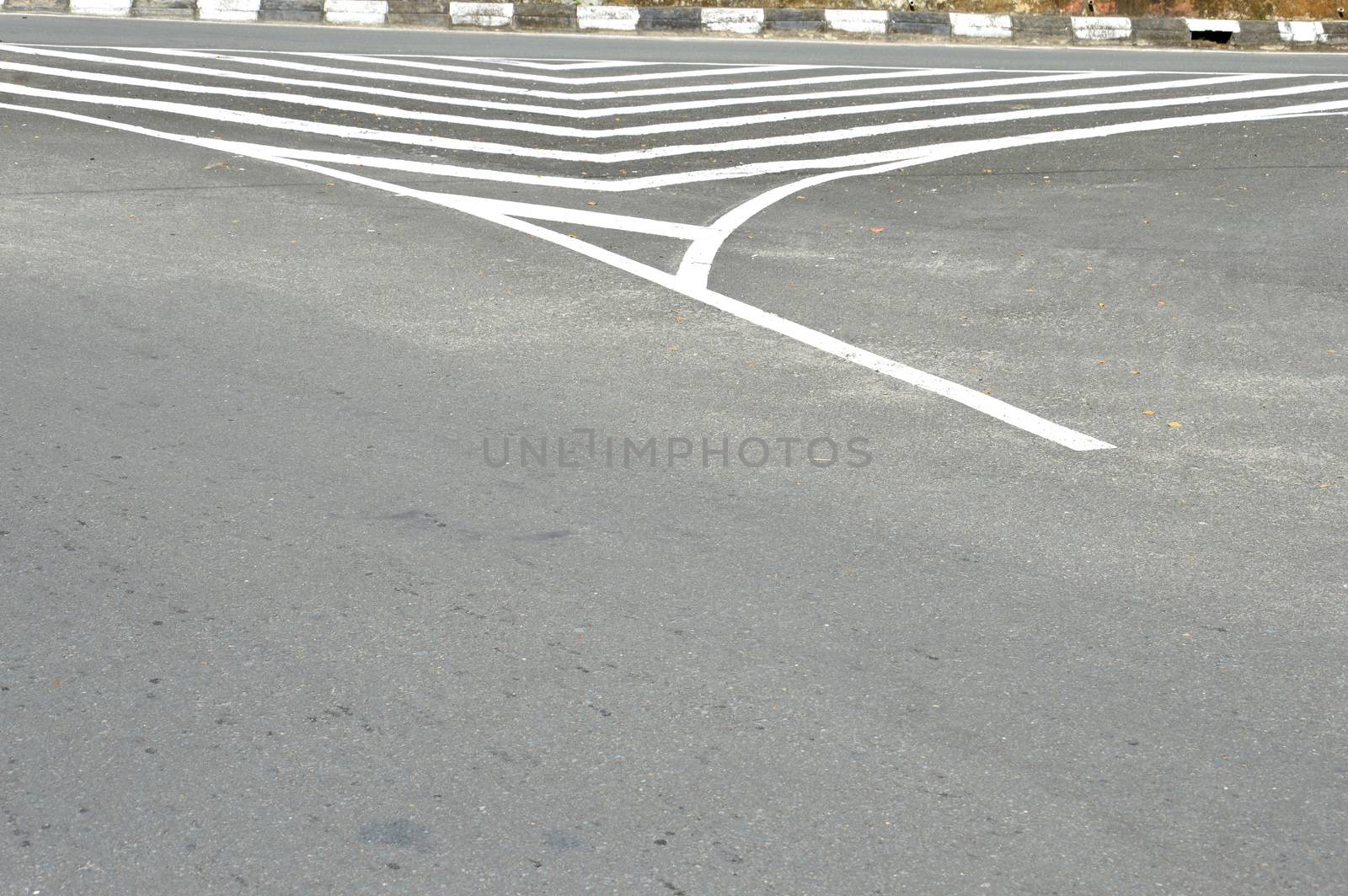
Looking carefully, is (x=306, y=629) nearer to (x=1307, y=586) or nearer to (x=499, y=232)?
(x=1307, y=586)

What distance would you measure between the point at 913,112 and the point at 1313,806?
1229 cm

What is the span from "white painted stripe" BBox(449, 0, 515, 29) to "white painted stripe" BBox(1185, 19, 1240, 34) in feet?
31.9

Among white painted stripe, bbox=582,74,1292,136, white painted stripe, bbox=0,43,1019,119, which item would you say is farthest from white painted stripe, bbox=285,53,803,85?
white painted stripe, bbox=582,74,1292,136

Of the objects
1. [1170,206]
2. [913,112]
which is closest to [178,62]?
[913,112]

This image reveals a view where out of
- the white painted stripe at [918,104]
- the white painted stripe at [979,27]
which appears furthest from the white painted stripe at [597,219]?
the white painted stripe at [979,27]

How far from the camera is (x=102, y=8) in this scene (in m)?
20.8

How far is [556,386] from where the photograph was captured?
7.36 meters

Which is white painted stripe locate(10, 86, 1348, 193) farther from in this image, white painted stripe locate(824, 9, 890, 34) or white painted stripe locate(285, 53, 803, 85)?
white painted stripe locate(824, 9, 890, 34)

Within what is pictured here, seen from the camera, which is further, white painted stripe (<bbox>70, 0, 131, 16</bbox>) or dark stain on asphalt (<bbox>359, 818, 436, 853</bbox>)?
white painted stripe (<bbox>70, 0, 131, 16</bbox>)

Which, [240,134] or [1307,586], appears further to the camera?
[240,134]

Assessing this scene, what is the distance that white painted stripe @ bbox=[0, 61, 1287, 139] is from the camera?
14414 millimetres

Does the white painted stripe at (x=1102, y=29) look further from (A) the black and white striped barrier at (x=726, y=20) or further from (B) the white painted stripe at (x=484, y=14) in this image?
(B) the white painted stripe at (x=484, y=14)

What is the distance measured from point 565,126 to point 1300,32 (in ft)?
41.6

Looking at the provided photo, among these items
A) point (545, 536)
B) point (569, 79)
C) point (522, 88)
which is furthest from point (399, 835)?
point (569, 79)
